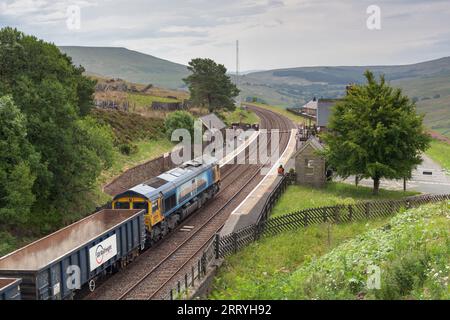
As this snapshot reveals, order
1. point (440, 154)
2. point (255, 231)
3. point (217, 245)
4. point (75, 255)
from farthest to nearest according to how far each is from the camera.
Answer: point (440, 154) → point (255, 231) → point (217, 245) → point (75, 255)

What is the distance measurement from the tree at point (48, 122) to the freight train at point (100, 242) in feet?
14.5

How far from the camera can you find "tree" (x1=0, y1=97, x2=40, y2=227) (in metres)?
25.2

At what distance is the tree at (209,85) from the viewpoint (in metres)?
82.4

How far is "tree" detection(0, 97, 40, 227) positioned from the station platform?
1044 cm

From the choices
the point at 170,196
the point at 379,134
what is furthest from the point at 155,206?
the point at 379,134

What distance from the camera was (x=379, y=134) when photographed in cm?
3538

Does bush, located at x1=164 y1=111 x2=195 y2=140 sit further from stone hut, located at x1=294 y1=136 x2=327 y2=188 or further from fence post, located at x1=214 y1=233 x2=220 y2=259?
fence post, located at x1=214 y1=233 x2=220 y2=259

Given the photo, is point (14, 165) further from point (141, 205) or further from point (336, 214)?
point (336, 214)

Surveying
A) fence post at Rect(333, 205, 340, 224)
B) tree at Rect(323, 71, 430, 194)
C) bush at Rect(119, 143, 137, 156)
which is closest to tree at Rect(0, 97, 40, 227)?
fence post at Rect(333, 205, 340, 224)

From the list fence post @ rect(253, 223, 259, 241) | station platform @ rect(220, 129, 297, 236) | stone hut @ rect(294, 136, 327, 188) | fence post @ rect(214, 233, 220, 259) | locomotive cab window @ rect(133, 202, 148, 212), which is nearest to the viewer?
fence post @ rect(214, 233, 220, 259)

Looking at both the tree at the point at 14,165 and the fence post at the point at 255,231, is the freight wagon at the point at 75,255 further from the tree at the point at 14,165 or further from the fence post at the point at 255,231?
the fence post at the point at 255,231

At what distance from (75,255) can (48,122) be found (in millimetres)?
12085
